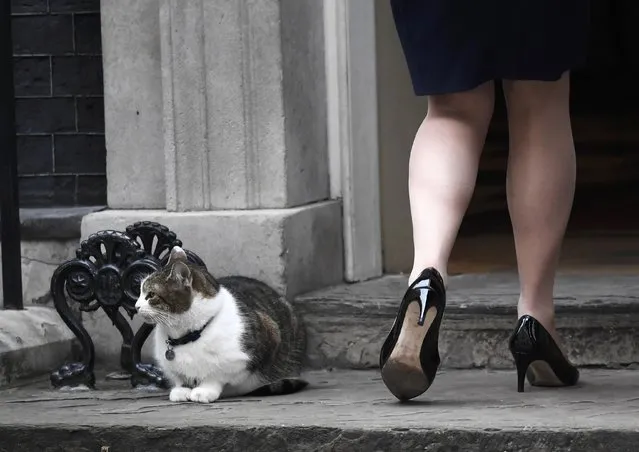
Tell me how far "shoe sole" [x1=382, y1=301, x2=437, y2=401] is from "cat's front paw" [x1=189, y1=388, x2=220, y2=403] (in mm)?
575

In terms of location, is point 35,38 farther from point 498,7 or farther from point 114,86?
point 498,7

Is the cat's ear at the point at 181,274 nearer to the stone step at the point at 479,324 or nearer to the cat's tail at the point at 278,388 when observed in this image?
the cat's tail at the point at 278,388

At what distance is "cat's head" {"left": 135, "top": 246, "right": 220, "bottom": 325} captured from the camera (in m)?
3.46

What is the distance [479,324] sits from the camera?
3.81m

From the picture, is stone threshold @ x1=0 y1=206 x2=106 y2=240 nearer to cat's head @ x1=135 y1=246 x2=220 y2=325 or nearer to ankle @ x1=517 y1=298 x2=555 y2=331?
cat's head @ x1=135 y1=246 x2=220 y2=325

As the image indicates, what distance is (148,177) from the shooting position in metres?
4.24

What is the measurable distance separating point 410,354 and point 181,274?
2.56 feet

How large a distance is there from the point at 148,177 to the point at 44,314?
54cm

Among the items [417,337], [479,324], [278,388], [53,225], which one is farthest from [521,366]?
[53,225]

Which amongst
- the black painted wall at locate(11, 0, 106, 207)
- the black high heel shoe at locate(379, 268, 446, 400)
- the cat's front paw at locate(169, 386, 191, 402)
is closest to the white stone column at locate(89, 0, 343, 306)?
the black painted wall at locate(11, 0, 106, 207)

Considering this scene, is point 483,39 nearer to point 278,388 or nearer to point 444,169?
point 444,169

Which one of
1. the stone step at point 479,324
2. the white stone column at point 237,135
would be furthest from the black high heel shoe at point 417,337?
the white stone column at point 237,135

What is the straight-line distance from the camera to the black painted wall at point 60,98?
4.44m

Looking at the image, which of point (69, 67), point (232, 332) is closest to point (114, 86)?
point (69, 67)
